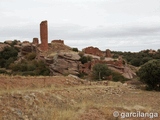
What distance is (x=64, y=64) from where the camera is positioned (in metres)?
45.7

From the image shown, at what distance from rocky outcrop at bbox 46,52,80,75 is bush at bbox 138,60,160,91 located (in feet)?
46.3

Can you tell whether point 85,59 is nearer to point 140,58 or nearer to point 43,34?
point 43,34

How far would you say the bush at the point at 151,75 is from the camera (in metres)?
33.4

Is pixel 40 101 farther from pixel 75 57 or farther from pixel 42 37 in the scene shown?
pixel 42 37

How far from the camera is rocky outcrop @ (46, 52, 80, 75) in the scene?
4509cm

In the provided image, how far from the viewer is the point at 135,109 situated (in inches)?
466

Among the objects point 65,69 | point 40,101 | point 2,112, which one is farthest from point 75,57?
point 2,112

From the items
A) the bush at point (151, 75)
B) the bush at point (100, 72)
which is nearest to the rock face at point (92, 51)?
the bush at point (100, 72)

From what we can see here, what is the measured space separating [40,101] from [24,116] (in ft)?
8.54

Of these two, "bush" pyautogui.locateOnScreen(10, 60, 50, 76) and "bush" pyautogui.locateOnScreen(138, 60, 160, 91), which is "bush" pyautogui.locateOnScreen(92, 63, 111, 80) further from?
"bush" pyautogui.locateOnScreen(10, 60, 50, 76)

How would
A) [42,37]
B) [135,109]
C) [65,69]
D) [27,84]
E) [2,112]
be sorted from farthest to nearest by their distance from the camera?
1. [42,37]
2. [65,69]
3. [27,84]
4. [135,109]
5. [2,112]

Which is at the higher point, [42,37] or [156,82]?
[42,37]

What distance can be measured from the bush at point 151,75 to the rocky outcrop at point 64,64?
14.1 meters

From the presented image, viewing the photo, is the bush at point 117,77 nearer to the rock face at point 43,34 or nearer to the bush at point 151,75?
the bush at point 151,75
